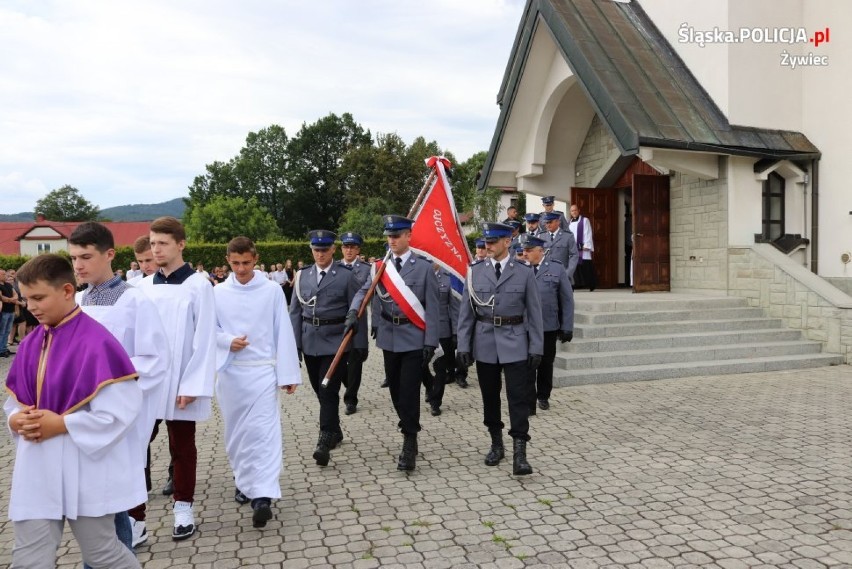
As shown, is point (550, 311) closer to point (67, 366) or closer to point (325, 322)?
point (325, 322)

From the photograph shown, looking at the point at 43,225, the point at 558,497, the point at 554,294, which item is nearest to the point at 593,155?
the point at 554,294

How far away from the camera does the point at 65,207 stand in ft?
321

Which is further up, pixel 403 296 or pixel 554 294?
pixel 403 296

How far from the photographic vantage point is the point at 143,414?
3648 millimetres

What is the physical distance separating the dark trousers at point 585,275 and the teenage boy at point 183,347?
11.3 meters

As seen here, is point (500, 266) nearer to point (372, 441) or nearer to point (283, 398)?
point (372, 441)

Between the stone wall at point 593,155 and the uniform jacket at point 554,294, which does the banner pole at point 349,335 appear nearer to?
the uniform jacket at point 554,294

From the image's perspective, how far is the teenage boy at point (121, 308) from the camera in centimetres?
354

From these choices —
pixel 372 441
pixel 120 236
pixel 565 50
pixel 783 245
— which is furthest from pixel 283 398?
pixel 120 236

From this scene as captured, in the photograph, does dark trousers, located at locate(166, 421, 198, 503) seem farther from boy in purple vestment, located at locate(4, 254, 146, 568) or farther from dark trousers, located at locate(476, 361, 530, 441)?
dark trousers, located at locate(476, 361, 530, 441)

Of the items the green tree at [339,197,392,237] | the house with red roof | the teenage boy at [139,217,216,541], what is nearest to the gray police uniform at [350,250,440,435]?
the teenage boy at [139,217,216,541]

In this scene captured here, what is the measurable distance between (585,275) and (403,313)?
31.9ft

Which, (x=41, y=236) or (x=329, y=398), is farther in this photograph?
(x=41, y=236)

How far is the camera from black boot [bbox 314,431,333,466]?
18.8ft
